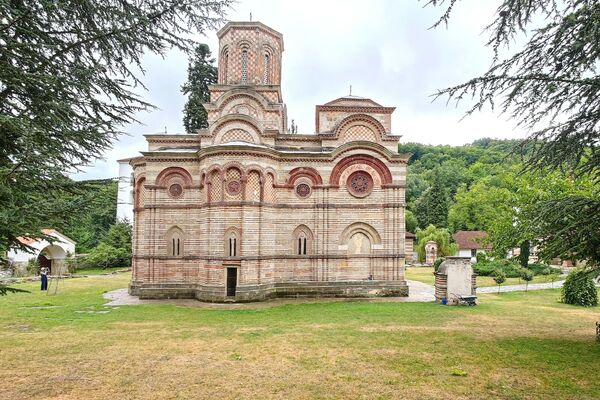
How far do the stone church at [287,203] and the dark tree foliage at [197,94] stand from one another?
11427 millimetres

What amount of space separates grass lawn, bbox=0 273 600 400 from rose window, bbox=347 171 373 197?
590 cm

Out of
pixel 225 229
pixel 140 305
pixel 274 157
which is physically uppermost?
pixel 274 157

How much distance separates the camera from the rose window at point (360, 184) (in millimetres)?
20219

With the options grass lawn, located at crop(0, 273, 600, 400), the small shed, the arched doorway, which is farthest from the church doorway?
the arched doorway

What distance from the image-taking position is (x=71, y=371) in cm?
883

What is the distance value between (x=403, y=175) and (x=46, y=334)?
16.0 m

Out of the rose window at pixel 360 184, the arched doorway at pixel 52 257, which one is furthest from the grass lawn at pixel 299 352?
the arched doorway at pixel 52 257

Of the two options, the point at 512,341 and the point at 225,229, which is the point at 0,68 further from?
the point at 225,229

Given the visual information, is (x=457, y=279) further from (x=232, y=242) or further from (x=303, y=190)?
(x=232, y=242)

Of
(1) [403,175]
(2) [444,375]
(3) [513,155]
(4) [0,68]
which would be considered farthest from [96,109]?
(1) [403,175]

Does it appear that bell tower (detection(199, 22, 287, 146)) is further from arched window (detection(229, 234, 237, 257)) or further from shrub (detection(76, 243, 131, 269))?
shrub (detection(76, 243, 131, 269))

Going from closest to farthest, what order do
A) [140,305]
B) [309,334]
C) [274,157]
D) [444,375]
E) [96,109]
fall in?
1. [96,109]
2. [444,375]
3. [309,334]
4. [140,305]
5. [274,157]

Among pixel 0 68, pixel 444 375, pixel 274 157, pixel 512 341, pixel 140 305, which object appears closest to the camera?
pixel 0 68

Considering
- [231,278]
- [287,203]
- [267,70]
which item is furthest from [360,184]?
[267,70]
